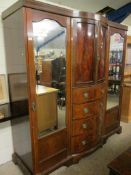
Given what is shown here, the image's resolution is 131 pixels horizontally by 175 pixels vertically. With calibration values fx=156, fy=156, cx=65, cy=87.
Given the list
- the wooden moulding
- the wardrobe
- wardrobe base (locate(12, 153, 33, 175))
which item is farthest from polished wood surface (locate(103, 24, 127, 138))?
the wooden moulding

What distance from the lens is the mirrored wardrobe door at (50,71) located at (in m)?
1.56

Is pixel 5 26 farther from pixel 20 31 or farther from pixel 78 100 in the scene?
pixel 78 100

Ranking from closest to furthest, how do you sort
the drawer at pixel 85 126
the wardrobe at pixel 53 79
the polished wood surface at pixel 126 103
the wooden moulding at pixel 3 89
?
the wardrobe at pixel 53 79, the wooden moulding at pixel 3 89, the drawer at pixel 85 126, the polished wood surface at pixel 126 103

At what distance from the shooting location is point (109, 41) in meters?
2.22

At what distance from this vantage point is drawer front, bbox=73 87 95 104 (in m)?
1.87

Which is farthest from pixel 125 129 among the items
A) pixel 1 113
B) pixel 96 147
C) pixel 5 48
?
pixel 5 48

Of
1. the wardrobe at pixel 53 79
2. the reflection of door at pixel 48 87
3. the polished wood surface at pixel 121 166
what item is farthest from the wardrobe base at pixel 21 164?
the polished wood surface at pixel 121 166

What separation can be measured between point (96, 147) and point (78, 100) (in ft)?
2.75

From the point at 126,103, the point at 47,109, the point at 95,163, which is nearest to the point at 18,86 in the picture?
the point at 47,109

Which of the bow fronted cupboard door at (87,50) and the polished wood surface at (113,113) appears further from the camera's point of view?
the polished wood surface at (113,113)

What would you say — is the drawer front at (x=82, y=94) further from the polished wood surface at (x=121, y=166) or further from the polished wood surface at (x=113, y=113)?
the polished wood surface at (x=121, y=166)

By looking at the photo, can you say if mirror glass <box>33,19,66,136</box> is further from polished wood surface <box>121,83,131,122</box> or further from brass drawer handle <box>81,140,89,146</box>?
polished wood surface <box>121,83,131,122</box>

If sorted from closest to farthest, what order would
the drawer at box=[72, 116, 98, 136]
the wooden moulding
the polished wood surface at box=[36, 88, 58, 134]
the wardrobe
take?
the wardrobe, the polished wood surface at box=[36, 88, 58, 134], the wooden moulding, the drawer at box=[72, 116, 98, 136]

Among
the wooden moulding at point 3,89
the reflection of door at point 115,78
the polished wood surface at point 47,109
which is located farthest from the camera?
the reflection of door at point 115,78
